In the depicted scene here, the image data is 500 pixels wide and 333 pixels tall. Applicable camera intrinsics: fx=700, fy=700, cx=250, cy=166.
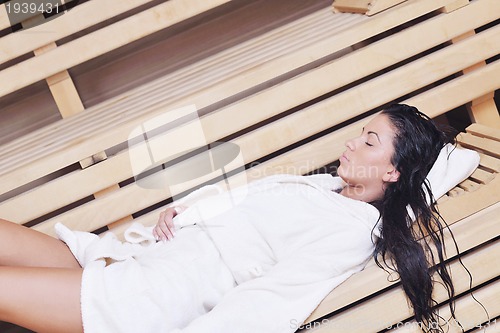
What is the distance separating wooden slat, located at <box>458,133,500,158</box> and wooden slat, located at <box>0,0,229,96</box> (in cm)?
86

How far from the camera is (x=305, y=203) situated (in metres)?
1.68

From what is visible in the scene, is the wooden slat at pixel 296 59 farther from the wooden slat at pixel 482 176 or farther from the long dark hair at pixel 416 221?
the wooden slat at pixel 482 176

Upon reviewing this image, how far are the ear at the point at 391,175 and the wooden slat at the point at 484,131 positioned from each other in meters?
0.38

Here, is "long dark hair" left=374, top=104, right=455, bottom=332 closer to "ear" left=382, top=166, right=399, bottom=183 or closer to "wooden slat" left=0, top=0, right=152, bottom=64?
"ear" left=382, top=166, right=399, bottom=183

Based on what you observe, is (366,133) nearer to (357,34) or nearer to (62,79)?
(357,34)

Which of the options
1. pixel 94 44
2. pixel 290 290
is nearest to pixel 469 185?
pixel 290 290

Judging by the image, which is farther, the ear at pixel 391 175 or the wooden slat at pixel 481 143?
the wooden slat at pixel 481 143

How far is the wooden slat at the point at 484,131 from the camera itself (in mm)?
1912

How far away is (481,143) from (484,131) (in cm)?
9

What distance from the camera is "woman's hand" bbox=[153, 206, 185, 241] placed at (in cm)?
175

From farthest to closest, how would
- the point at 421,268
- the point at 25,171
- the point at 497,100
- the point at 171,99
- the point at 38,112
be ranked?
the point at 497,100
the point at 38,112
the point at 171,99
the point at 25,171
the point at 421,268

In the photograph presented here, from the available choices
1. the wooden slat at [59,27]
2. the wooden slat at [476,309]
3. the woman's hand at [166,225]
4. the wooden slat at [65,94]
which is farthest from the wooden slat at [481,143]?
the wooden slat at [65,94]

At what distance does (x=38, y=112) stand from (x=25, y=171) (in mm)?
562

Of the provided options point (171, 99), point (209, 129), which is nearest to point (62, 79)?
point (171, 99)
